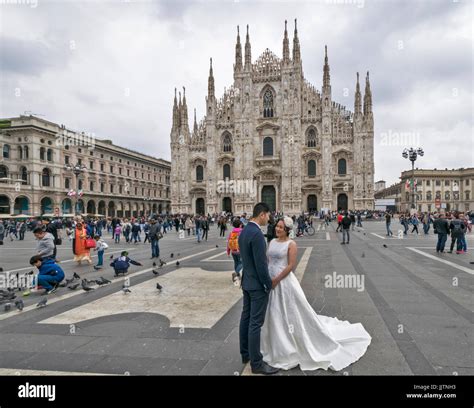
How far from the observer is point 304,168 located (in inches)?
1827

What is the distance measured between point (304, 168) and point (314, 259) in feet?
122

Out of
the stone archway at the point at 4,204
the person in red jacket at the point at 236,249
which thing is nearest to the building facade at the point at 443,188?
the person in red jacket at the point at 236,249

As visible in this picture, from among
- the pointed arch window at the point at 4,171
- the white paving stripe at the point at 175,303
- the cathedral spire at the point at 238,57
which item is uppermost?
the cathedral spire at the point at 238,57

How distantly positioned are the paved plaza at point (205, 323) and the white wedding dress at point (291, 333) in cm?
12

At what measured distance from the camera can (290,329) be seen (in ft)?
11.2

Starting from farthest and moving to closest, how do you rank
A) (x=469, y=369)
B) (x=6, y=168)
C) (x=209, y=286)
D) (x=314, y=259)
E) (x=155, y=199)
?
1. (x=155, y=199)
2. (x=6, y=168)
3. (x=314, y=259)
4. (x=209, y=286)
5. (x=469, y=369)

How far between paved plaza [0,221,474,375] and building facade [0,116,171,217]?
26.1 meters

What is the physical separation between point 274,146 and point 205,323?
44.1 m

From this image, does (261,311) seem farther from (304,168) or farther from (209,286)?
(304,168)

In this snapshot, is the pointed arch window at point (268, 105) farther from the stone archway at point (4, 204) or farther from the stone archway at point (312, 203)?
the stone archway at point (4, 204)

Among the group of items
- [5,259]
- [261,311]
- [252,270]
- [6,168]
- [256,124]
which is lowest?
[5,259]

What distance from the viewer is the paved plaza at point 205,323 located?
3486mm

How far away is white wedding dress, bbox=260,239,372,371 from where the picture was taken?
134 inches

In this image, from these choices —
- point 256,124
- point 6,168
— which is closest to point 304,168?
point 256,124
